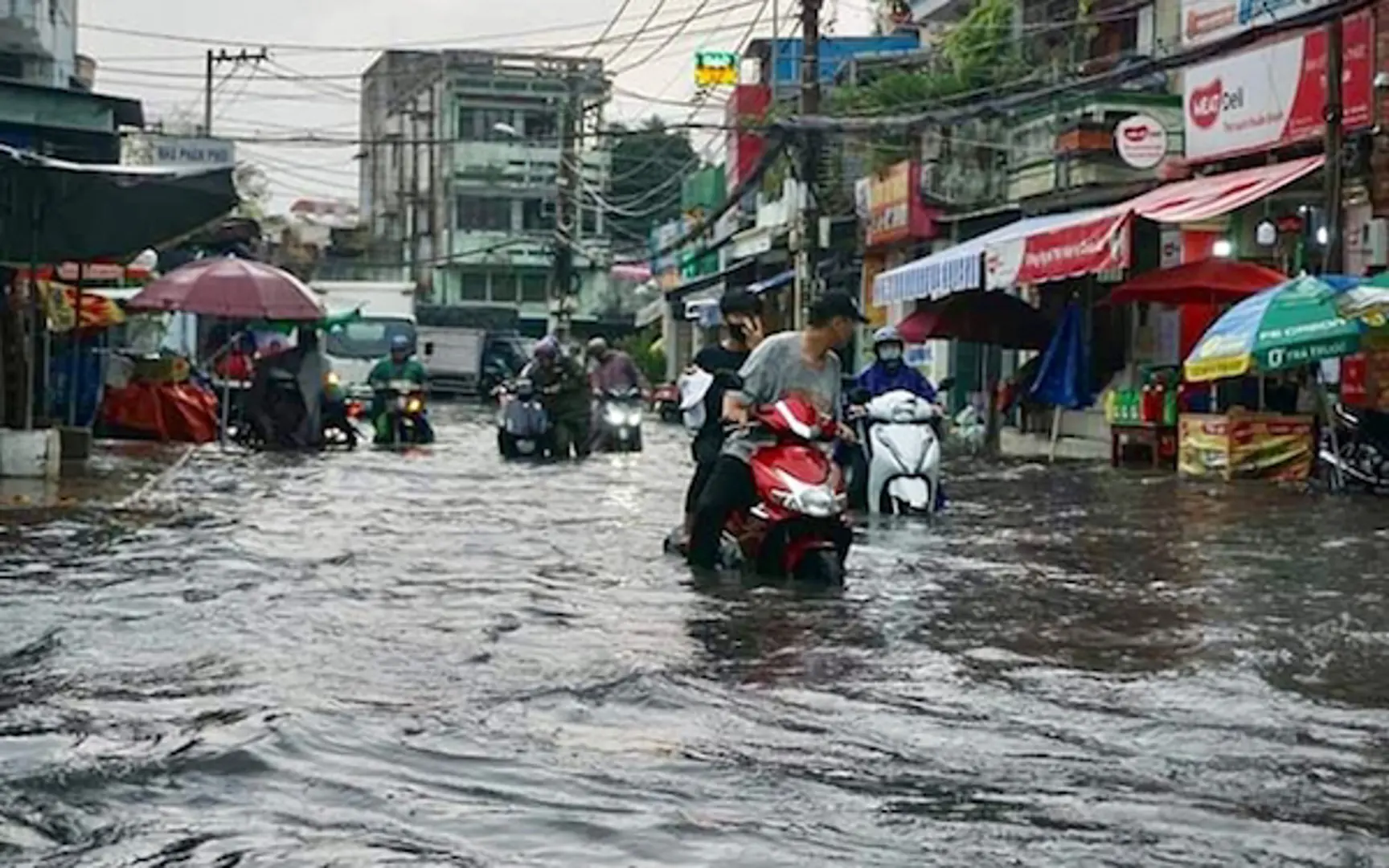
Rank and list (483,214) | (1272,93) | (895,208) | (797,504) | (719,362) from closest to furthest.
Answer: (797,504), (719,362), (1272,93), (895,208), (483,214)

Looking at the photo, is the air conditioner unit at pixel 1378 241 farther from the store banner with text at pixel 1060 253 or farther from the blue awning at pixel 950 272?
the blue awning at pixel 950 272

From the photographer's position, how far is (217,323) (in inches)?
1172

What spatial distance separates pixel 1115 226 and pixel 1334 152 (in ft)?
9.44

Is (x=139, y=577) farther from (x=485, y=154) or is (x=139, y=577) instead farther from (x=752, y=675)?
(x=485, y=154)

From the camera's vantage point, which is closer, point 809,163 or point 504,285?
point 809,163

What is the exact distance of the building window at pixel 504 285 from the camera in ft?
241

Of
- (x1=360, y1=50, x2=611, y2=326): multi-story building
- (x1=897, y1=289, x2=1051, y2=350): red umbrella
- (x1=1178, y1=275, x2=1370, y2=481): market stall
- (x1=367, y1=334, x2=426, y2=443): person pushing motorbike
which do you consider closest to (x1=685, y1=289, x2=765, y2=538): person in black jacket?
(x1=1178, y1=275, x2=1370, y2=481): market stall

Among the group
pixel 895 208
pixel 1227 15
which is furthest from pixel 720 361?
pixel 895 208

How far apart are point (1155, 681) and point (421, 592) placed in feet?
11.5

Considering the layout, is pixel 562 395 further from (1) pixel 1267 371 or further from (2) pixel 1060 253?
(1) pixel 1267 371

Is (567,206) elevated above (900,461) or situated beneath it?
elevated above

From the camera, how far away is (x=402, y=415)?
23.7 metres

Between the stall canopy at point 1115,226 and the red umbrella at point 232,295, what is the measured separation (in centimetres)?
759

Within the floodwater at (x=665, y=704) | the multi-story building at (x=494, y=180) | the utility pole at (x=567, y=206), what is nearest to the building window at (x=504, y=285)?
the multi-story building at (x=494, y=180)
